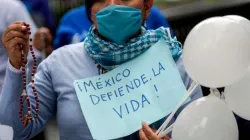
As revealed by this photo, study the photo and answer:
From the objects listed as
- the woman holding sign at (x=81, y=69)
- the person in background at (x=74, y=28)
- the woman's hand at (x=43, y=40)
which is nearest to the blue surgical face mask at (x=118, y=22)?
the woman holding sign at (x=81, y=69)

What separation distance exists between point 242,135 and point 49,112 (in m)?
0.73

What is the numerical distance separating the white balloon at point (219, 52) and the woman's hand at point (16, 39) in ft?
1.88

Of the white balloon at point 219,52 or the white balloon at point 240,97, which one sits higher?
the white balloon at point 219,52

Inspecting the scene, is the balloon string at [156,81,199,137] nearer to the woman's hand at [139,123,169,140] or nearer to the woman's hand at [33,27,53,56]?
the woman's hand at [139,123,169,140]

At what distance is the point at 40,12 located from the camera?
4.40 metres

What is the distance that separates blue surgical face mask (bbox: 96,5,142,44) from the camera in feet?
7.98

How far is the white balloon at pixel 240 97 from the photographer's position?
2.06 metres

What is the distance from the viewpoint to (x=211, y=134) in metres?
2.04

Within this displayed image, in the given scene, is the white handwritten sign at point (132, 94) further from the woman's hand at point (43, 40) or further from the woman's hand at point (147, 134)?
the woman's hand at point (43, 40)

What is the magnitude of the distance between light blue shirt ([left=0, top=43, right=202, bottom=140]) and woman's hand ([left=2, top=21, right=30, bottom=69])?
7cm

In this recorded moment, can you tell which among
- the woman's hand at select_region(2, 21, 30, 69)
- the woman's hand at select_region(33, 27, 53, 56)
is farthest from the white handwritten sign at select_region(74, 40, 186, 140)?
the woman's hand at select_region(33, 27, 53, 56)

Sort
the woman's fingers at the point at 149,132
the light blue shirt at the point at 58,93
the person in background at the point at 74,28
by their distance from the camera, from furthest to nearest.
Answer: the person in background at the point at 74,28 < the light blue shirt at the point at 58,93 < the woman's fingers at the point at 149,132

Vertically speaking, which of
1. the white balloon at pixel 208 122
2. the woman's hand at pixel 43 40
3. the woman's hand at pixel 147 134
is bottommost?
the woman's hand at pixel 43 40

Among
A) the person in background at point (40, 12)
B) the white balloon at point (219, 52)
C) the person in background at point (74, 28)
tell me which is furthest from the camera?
the person in background at point (40, 12)
